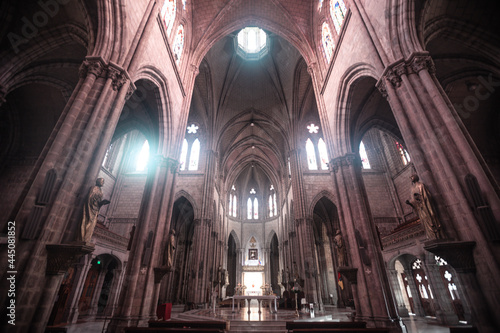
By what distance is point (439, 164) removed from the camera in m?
5.40

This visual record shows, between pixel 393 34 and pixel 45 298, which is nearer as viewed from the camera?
pixel 45 298

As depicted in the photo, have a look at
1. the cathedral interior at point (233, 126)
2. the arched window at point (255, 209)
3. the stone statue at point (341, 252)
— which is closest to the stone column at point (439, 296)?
the cathedral interior at point (233, 126)

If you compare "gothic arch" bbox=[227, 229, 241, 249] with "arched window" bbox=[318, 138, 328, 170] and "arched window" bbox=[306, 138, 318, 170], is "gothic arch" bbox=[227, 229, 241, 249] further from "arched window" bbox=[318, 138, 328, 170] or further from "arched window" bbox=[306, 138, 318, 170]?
"arched window" bbox=[318, 138, 328, 170]

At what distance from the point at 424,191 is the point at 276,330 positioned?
677cm

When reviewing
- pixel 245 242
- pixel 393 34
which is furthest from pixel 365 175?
pixel 245 242

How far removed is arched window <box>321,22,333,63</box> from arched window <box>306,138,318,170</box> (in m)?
9.52

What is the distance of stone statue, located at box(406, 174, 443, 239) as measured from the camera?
5.08 meters

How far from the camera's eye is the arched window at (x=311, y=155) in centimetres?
2080

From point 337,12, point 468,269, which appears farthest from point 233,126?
point 468,269

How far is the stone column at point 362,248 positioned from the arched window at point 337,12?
663 centimetres

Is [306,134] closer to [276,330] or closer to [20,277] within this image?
[276,330]

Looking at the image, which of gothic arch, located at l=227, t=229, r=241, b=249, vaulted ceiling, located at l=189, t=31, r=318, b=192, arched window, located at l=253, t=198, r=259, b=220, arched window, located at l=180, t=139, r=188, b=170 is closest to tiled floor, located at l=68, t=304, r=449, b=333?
arched window, located at l=180, t=139, r=188, b=170

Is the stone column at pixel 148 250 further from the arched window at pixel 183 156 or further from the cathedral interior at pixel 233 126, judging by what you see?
the arched window at pixel 183 156

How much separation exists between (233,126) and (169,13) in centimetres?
1403
